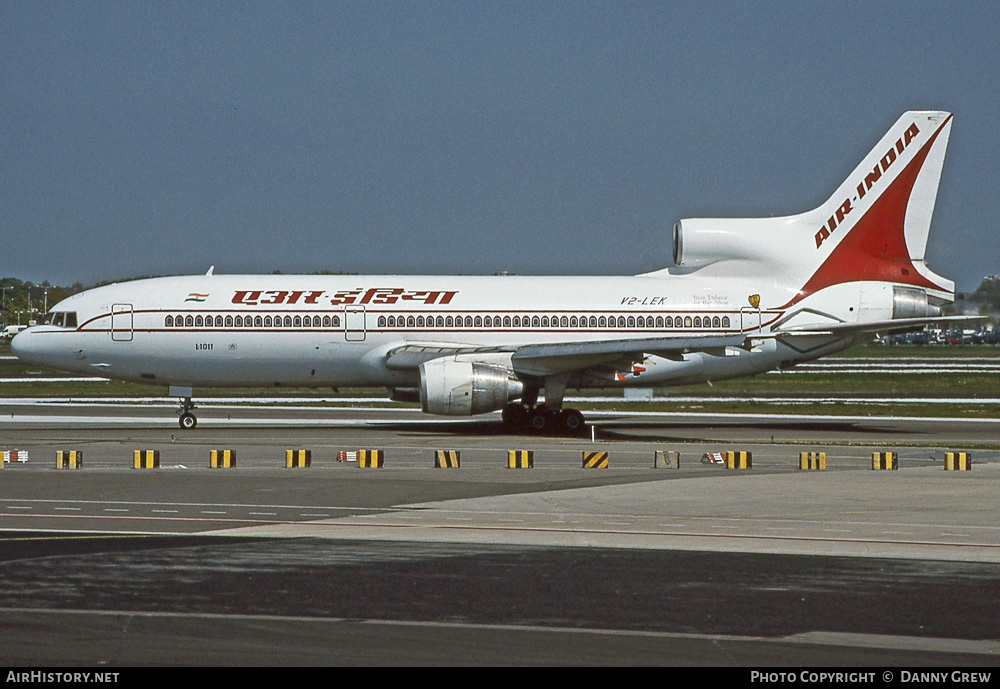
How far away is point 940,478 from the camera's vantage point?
81.1ft

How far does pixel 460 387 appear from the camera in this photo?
34500 mm

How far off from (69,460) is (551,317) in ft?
52.6

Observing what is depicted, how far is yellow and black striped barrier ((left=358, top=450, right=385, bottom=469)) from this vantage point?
1046 inches

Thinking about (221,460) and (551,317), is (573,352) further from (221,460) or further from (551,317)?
(221,460)

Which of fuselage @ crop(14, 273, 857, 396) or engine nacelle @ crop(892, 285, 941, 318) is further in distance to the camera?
engine nacelle @ crop(892, 285, 941, 318)

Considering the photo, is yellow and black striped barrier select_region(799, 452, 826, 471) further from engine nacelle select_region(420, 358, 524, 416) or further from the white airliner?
engine nacelle select_region(420, 358, 524, 416)

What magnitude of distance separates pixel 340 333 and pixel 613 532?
20650 mm

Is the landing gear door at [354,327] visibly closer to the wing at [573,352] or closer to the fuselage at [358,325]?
the fuselage at [358,325]

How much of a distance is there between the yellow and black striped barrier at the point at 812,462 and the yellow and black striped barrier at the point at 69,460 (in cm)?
1492

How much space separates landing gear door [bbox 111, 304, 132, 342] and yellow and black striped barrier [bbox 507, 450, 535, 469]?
48.9 feet

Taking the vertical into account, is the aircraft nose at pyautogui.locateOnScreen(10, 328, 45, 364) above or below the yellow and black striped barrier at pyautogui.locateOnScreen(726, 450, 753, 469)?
above

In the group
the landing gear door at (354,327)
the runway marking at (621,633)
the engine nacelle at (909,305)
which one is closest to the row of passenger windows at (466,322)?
the landing gear door at (354,327)

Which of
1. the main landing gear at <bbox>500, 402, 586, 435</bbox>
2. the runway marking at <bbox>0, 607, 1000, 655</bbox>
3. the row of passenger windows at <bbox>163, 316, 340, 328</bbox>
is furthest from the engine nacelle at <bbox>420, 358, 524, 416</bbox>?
the runway marking at <bbox>0, 607, 1000, 655</bbox>
